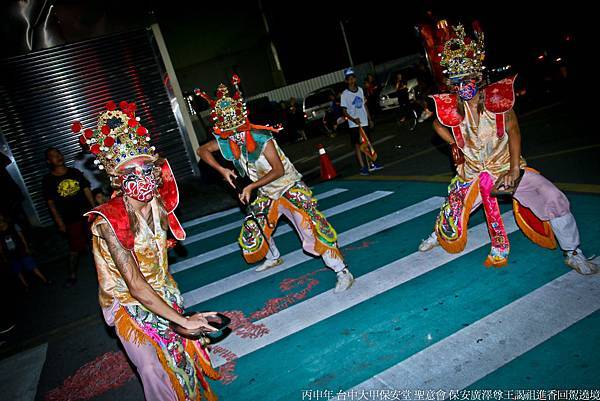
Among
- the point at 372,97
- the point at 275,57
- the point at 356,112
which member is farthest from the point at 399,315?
the point at 275,57

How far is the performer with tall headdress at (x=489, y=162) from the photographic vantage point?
3779 millimetres

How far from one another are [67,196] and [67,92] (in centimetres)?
656

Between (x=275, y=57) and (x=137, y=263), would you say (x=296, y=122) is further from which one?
(x=137, y=263)

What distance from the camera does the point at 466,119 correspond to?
13.5 feet

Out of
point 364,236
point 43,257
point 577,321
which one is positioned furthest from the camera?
point 43,257

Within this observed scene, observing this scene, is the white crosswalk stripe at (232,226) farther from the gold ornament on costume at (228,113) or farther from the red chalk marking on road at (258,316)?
the gold ornament on costume at (228,113)

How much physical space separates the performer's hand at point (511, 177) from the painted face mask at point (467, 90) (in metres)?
0.77

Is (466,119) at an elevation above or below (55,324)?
above

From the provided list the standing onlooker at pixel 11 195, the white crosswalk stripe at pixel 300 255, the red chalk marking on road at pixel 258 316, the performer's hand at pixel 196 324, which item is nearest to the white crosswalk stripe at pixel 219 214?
the white crosswalk stripe at pixel 300 255

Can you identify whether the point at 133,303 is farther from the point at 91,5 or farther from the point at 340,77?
the point at 340,77

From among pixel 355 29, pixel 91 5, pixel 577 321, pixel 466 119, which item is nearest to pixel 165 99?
pixel 91 5

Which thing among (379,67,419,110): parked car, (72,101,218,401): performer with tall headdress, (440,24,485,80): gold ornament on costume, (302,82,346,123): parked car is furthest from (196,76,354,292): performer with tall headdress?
(302,82,346,123): parked car

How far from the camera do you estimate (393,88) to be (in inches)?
802

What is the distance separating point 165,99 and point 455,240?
10.8m
